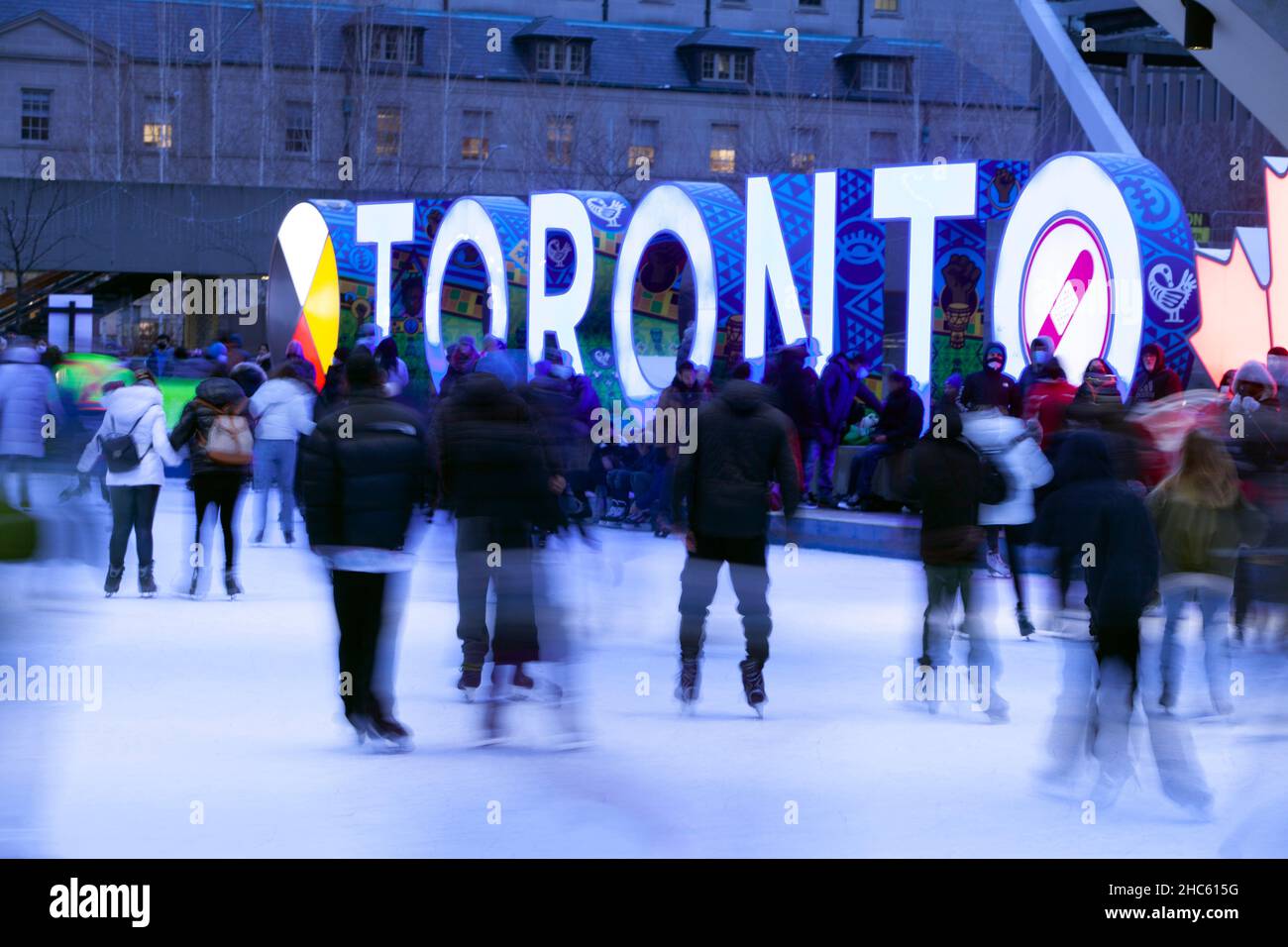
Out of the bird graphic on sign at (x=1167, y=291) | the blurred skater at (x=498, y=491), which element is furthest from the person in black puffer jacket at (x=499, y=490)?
the bird graphic on sign at (x=1167, y=291)

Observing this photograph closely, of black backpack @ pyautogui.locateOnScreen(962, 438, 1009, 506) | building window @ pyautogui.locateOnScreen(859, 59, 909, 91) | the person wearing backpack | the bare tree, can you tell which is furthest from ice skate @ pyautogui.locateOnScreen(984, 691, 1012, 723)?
building window @ pyautogui.locateOnScreen(859, 59, 909, 91)

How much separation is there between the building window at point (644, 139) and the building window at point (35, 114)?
1666cm

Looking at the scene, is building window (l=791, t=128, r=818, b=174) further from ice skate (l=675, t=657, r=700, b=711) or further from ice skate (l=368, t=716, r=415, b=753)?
ice skate (l=368, t=716, r=415, b=753)

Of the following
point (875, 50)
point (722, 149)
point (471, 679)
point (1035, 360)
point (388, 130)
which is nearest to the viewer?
point (471, 679)

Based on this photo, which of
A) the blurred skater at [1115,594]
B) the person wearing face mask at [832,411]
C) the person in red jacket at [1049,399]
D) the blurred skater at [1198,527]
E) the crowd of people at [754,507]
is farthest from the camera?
the person wearing face mask at [832,411]

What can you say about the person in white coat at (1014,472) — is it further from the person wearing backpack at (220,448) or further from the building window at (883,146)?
the building window at (883,146)

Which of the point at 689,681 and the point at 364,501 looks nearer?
the point at 364,501

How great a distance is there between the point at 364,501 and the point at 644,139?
47.8 meters

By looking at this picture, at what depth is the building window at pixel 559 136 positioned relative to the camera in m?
51.6

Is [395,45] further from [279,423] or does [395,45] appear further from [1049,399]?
[1049,399]

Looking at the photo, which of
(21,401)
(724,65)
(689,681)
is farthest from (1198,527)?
(724,65)

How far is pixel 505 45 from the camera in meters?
54.8

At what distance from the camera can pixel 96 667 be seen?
9875 mm
